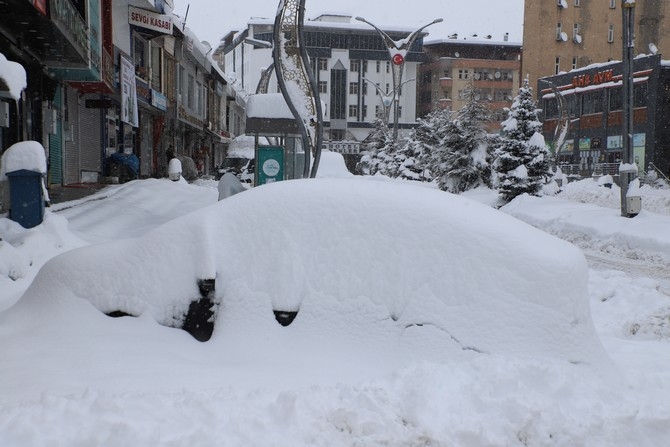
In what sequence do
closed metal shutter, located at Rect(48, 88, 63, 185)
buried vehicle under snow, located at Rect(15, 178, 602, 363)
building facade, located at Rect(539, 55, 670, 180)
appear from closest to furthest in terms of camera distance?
buried vehicle under snow, located at Rect(15, 178, 602, 363)
closed metal shutter, located at Rect(48, 88, 63, 185)
building facade, located at Rect(539, 55, 670, 180)

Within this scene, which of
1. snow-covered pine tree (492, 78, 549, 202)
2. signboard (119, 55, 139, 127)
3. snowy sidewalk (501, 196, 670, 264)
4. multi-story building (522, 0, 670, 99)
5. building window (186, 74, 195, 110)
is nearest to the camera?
snowy sidewalk (501, 196, 670, 264)

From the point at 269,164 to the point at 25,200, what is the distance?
753 centimetres

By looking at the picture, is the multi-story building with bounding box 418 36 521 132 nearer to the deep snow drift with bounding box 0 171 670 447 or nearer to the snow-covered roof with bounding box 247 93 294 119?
the snow-covered roof with bounding box 247 93 294 119

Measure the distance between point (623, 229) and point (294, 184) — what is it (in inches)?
444

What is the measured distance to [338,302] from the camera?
12.8 ft

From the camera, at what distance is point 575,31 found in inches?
2356

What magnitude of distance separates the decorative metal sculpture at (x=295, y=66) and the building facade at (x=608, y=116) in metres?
27.3

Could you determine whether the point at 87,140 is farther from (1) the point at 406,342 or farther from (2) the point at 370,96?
(2) the point at 370,96

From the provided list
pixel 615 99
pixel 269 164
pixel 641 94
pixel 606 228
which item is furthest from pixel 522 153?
pixel 615 99

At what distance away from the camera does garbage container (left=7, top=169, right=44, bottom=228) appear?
30.6 ft

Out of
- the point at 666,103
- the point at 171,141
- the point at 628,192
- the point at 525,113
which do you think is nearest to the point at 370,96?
the point at 666,103

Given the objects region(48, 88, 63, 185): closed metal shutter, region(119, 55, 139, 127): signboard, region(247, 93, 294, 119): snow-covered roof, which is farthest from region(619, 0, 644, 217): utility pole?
region(119, 55, 139, 127): signboard

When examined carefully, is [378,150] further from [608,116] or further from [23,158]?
[23,158]

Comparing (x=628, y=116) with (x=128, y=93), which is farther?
(x=128, y=93)
